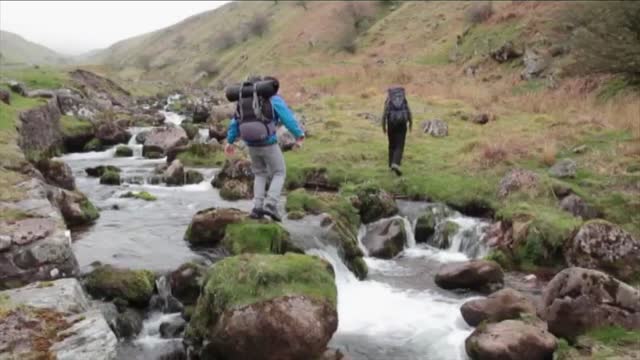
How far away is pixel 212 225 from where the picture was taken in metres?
16.3

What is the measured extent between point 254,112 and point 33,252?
494cm

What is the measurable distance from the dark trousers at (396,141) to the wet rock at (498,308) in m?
10.1

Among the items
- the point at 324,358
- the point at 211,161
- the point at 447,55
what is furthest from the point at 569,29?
the point at 324,358

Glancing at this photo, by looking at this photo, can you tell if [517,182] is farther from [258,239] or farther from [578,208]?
[258,239]

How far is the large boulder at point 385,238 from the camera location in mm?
18375

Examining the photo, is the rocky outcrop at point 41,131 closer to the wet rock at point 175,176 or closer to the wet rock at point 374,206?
the wet rock at point 175,176

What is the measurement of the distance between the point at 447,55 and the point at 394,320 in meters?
47.3

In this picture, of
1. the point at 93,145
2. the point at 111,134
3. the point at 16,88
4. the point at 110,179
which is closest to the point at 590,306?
the point at 110,179

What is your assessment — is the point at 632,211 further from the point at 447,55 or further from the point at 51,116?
the point at 447,55

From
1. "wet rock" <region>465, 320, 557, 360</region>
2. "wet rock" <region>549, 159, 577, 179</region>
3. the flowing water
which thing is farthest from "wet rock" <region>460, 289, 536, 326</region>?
"wet rock" <region>549, 159, 577, 179</region>

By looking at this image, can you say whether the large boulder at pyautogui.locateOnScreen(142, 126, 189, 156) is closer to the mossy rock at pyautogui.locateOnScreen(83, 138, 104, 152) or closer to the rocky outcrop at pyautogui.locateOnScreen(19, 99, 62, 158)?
the mossy rock at pyautogui.locateOnScreen(83, 138, 104, 152)

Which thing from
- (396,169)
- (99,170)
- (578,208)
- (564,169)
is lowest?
(99,170)

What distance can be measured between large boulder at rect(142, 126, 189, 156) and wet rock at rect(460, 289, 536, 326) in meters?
21.6

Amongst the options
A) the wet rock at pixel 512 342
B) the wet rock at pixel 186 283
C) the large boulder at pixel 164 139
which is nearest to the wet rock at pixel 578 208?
the wet rock at pixel 512 342
